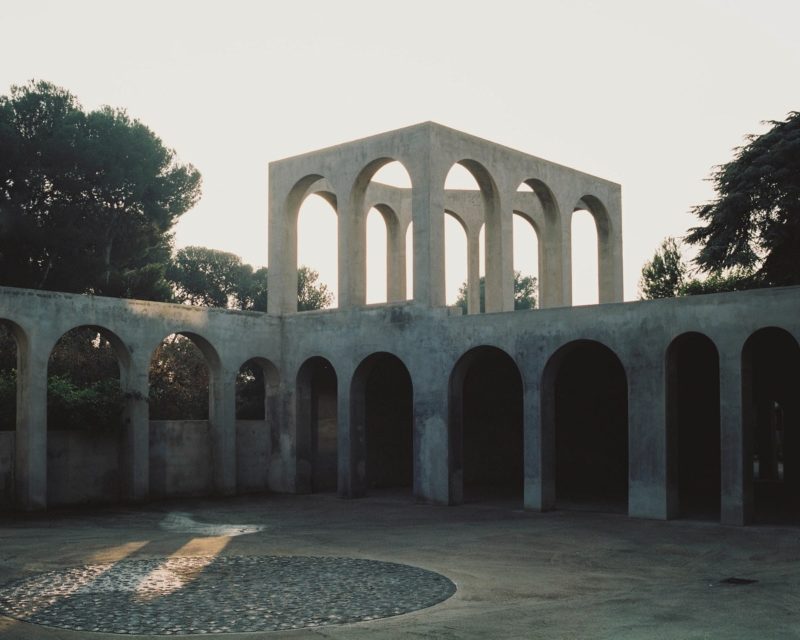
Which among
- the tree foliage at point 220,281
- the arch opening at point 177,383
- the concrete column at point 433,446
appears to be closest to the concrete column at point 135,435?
the concrete column at point 433,446

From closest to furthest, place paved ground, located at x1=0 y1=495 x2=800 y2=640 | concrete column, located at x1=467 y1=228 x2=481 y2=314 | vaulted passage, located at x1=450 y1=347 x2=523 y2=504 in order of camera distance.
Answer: paved ground, located at x1=0 y1=495 x2=800 y2=640 → vaulted passage, located at x1=450 y1=347 x2=523 y2=504 → concrete column, located at x1=467 y1=228 x2=481 y2=314

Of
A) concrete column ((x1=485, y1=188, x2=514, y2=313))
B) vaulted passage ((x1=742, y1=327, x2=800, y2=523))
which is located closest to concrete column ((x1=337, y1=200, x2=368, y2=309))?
concrete column ((x1=485, y1=188, x2=514, y2=313))

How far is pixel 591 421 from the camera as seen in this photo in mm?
26016

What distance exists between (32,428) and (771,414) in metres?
21.4

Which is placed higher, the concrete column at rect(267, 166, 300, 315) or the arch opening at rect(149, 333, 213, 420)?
the concrete column at rect(267, 166, 300, 315)

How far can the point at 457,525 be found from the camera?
17.1m

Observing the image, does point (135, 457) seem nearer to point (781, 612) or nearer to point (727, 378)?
point (727, 378)

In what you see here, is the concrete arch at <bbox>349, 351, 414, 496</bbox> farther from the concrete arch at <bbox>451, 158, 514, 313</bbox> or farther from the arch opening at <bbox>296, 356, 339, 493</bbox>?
the concrete arch at <bbox>451, 158, 514, 313</bbox>

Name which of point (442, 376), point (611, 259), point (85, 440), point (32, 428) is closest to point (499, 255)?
point (442, 376)

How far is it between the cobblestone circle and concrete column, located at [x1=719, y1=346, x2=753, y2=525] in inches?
272

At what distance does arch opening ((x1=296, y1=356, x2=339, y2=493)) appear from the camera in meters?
23.9

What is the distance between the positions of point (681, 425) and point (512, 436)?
182 inches

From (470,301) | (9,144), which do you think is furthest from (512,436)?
(9,144)

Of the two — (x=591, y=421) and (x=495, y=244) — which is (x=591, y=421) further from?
(x=495, y=244)
